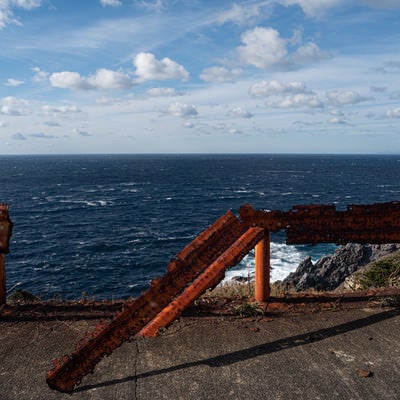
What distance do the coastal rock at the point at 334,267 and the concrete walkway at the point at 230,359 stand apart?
17507 mm

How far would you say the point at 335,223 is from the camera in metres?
5.95

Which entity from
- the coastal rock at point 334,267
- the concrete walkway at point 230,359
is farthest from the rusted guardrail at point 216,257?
the coastal rock at point 334,267

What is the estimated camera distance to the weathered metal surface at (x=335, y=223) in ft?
19.5

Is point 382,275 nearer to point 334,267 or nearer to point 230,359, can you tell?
point 230,359

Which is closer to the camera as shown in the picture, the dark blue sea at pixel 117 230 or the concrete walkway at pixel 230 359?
the concrete walkway at pixel 230 359

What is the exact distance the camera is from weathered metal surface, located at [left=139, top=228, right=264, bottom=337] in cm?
497

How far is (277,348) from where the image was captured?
5.21 meters

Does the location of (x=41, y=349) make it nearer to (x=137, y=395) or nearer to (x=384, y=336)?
(x=137, y=395)

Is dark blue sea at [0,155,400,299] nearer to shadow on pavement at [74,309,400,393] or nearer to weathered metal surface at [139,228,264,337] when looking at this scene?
weathered metal surface at [139,228,264,337]

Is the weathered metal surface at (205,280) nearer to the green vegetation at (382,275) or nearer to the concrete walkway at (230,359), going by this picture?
the concrete walkway at (230,359)

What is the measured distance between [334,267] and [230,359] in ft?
70.1

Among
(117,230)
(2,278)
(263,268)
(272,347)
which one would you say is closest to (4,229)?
(2,278)

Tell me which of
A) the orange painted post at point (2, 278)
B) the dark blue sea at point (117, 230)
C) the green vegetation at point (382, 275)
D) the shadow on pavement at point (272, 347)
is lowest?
the dark blue sea at point (117, 230)

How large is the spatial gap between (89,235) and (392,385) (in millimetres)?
39338
